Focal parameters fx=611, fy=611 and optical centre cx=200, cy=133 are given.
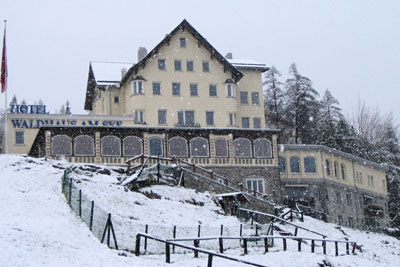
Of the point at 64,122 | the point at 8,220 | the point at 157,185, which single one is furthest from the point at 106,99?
the point at 8,220

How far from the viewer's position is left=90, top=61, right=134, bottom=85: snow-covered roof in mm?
55750

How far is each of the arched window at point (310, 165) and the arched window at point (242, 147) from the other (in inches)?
284

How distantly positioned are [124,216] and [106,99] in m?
30.0

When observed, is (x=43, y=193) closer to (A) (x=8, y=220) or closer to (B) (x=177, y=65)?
(A) (x=8, y=220)

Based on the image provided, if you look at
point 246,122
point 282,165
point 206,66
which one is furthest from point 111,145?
point 246,122

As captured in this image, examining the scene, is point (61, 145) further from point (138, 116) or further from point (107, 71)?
point (107, 71)

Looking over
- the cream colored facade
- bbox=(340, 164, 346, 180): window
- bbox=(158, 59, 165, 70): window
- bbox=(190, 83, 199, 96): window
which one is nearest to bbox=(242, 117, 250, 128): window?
the cream colored facade

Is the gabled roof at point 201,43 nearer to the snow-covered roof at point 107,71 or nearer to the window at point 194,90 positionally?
the snow-covered roof at point 107,71

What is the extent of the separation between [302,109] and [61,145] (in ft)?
121

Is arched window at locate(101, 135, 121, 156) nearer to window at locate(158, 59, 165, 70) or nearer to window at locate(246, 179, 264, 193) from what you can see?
window at locate(246, 179, 264, 193)

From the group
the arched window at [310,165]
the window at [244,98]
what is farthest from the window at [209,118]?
the arched window at [310,165]

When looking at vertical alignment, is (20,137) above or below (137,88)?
below

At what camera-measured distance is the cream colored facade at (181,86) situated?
173ft

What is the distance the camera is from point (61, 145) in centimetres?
4212
